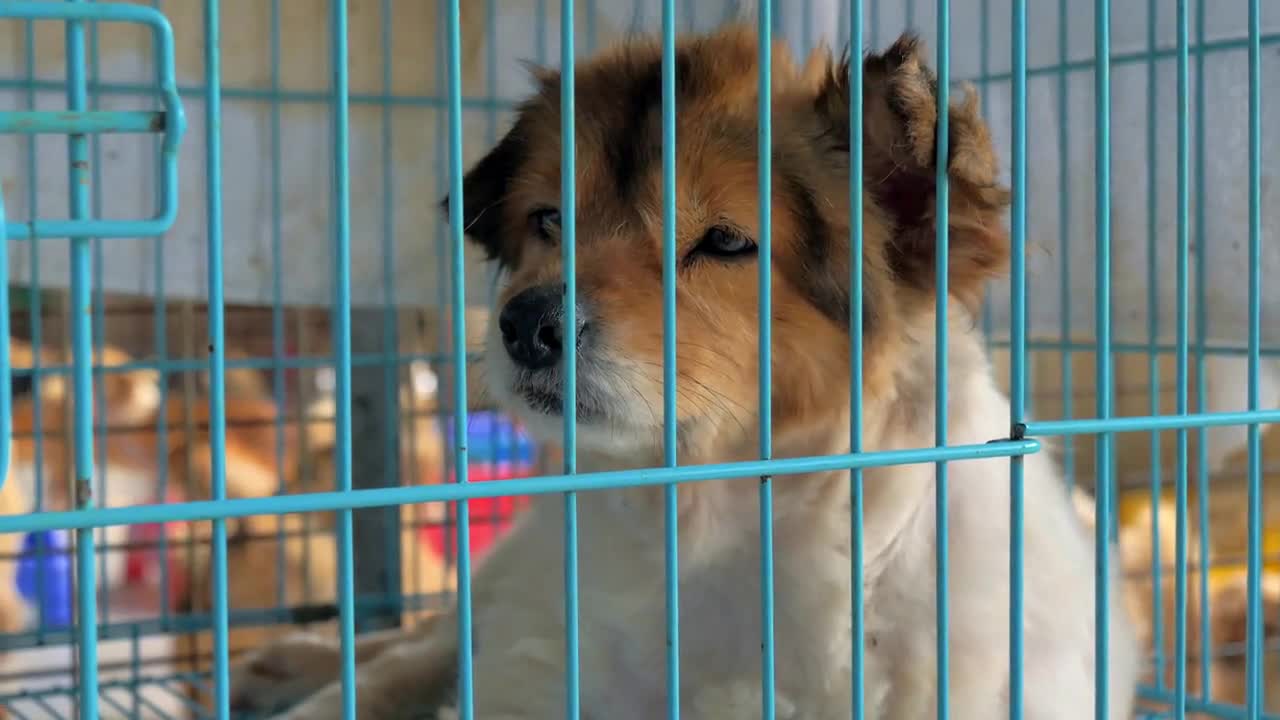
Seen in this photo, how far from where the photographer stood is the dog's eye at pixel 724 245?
1.35m

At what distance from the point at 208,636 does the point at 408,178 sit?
0.93 meters

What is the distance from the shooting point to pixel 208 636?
234 cm

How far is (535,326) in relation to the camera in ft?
3.96

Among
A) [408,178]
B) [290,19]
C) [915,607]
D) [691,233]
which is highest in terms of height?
[290,19]

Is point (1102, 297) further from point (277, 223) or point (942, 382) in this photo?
point (277, 223)

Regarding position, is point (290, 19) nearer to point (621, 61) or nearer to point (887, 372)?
point (621, 61)

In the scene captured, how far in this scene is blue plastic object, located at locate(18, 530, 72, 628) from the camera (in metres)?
2.17

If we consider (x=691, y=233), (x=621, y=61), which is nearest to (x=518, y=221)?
(x=621, y=61)

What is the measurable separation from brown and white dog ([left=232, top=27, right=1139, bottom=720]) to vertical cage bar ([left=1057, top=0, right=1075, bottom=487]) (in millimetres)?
493

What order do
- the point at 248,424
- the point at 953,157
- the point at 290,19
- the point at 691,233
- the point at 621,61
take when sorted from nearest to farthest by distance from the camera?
1. the point at 953,157
2. the point at 691,233
3. the point at 621,61
4. the point at 290,19
5. the point at 248,424

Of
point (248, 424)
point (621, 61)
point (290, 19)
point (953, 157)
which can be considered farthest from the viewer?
point (248, 424)

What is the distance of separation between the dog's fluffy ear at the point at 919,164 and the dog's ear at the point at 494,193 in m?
0.44

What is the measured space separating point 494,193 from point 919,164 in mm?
661

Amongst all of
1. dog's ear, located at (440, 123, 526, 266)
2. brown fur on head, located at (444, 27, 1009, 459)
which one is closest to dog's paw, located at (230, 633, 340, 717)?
dog's ear, located at (440, 123, 526, 266)
